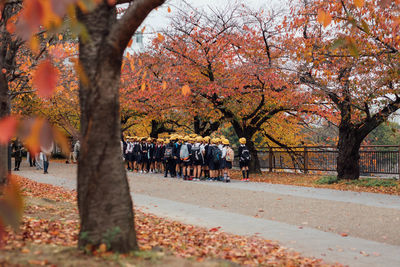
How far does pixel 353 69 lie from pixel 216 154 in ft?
22.4

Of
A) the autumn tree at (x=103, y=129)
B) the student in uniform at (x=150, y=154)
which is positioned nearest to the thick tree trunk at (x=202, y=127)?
the student in uniform at (x=150, y=154)

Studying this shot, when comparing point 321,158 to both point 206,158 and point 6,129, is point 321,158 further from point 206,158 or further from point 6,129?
point 6,129

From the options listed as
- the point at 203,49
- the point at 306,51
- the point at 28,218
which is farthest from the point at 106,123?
the point at 203,49

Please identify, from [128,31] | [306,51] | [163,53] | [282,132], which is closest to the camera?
[128,31]

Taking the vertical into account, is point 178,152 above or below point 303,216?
above

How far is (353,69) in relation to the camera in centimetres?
1700

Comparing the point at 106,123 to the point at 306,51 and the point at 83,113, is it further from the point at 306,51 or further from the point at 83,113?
the point at 306,51

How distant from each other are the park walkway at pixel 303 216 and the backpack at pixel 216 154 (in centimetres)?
408

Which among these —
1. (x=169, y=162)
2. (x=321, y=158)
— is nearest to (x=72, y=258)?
(x=169, y=162)

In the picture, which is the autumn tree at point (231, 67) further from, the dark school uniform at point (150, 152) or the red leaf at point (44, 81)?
the red leaf at point (44, 81)

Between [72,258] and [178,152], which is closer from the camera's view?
[72,258]

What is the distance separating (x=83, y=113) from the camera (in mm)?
4824

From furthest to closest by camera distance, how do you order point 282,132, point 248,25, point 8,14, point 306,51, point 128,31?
point 282,132, point 248,25, point 306,51, point 8,14, point 128,31

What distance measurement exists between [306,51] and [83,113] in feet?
41.9
